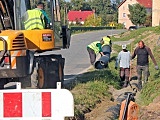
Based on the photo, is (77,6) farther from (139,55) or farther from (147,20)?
(139,55)

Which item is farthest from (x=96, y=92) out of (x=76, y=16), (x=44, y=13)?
(x=76, y=16)

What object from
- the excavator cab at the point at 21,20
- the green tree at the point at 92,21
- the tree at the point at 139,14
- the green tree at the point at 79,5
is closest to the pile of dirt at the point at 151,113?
the excavator cab at the point at 21,20

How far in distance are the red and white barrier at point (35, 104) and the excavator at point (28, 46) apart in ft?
18.2

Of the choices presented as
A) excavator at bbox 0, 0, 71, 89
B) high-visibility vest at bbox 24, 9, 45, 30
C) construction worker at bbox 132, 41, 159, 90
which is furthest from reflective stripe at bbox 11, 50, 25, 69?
construction worker at bbox 132, 41, 159, 90

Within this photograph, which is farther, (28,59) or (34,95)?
(28,59)

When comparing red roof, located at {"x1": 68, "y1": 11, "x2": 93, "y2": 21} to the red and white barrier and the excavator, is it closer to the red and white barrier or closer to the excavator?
the excavator

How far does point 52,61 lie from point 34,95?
9184 mm

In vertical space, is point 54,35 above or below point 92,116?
above

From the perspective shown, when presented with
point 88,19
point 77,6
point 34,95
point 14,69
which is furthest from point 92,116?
point 77,6

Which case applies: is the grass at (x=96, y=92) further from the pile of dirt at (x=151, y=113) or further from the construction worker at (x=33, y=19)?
the construction worker at (x=33, y=19)

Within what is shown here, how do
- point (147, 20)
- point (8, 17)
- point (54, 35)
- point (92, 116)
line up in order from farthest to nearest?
1. point (147, 20)
2. point (54, 35)
3. point (8, 17)
4. point (92, 116)

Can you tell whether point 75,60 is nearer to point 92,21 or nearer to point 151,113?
point 151,113

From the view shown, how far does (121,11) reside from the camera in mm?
143500

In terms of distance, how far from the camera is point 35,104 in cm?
615
